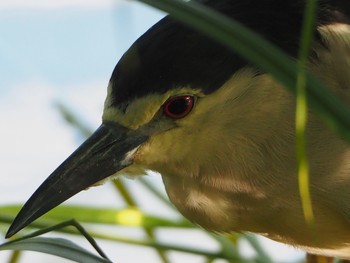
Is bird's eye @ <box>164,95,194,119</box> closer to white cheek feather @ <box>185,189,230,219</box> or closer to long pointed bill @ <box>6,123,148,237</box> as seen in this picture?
long pointed bill @ <box>6,123,148,237</box>

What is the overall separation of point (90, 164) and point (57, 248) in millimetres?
410

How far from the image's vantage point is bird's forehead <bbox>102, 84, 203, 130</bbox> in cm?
119

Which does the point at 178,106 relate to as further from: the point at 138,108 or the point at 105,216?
the point at 105,216

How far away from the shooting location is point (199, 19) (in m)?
0.54

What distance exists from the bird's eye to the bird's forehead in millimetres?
10

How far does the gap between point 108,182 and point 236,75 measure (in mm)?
286

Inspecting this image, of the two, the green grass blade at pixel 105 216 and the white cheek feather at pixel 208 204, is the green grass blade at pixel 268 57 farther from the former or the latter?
the white cheek feather at pixel 208 204

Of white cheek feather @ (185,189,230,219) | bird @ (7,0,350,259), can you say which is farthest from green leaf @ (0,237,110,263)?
white cheek feather @ (185,189,230,219)

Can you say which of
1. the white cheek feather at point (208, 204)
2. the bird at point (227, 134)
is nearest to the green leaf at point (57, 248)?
the bird at point (227, 134)

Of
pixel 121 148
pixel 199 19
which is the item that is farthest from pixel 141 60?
pixel 199 19

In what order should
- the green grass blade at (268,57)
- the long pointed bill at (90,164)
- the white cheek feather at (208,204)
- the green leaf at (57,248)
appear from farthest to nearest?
the white cheek feather at (208,204) → the long pointed bill at (90,164) → the green leaf at (57,248) → the green grass blade at (268,57)

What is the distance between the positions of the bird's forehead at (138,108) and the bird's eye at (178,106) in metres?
0.01

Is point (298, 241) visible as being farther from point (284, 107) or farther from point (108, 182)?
point (108, 182)

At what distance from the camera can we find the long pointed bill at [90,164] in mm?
1190
